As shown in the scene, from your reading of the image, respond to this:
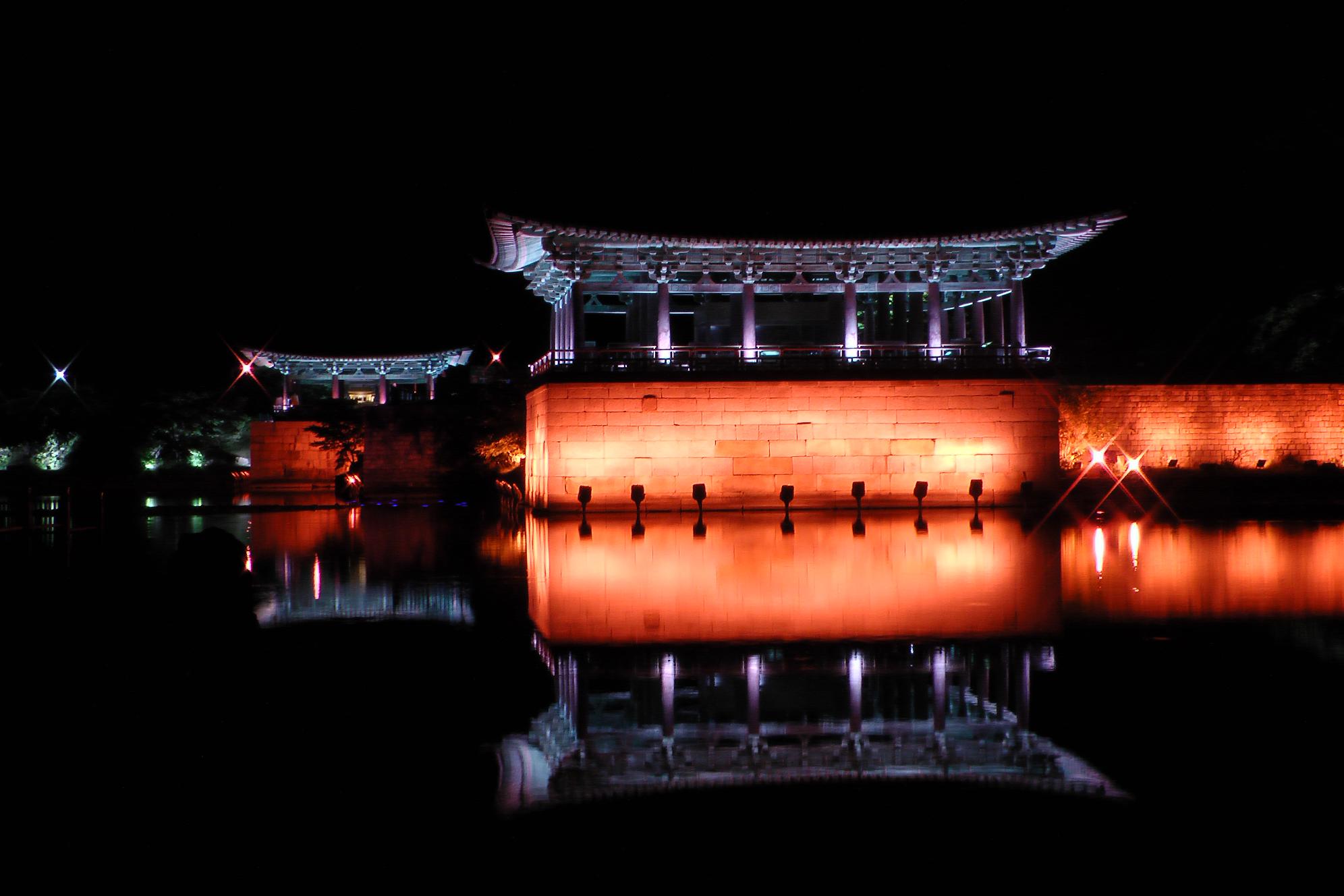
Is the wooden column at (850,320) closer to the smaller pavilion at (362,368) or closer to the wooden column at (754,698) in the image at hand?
the wooden column at (754,698)

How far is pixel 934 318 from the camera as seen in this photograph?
89.1ft

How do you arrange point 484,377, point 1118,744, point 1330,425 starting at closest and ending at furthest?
point 1118,744 < point 1330,425 < point 484,377

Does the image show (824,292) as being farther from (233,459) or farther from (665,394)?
(233,459)

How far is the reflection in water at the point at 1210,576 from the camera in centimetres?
953

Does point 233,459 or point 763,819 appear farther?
point 233,459

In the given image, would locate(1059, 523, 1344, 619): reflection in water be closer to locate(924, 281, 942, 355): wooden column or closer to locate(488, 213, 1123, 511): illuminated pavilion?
locate(488, 213, 1123, 511): illuminated pavilion

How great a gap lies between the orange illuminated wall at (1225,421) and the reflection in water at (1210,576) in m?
15.1

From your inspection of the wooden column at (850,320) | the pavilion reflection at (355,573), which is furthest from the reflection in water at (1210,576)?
the wooden column at (850,320)

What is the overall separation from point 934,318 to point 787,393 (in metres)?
4.16

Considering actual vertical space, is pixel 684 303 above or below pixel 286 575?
above

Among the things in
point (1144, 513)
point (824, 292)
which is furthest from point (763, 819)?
point (824, 292)

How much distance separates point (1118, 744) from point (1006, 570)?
752 centimetres

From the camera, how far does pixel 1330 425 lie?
3269 centimetres

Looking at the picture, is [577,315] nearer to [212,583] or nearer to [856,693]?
[212,583]
